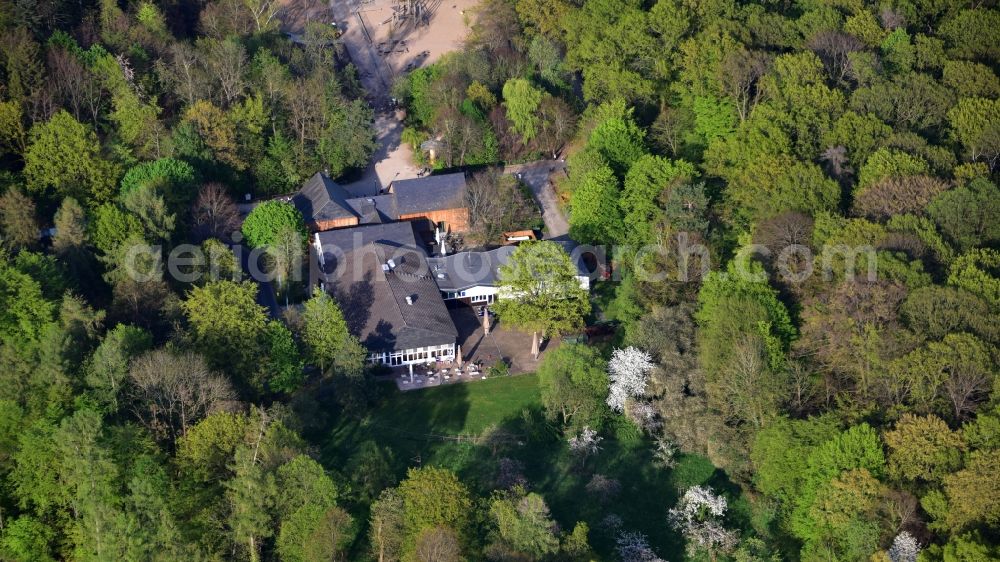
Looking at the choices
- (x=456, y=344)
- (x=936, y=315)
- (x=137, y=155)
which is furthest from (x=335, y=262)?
(x=936, y=315)

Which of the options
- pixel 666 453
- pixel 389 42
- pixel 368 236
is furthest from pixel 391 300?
pixel 389 42

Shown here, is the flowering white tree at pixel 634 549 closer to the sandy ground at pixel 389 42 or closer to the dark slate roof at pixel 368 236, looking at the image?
the dark slate roof at pixel 368 236

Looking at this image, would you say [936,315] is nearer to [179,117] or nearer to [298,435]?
[298,435]

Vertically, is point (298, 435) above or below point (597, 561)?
above

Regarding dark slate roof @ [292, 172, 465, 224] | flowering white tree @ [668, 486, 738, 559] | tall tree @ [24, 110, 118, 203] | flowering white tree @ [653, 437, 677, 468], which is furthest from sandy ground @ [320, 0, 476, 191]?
flowering white tree @ [668, 486, 738, 559]

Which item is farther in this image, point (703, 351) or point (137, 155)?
point (137, 155)
